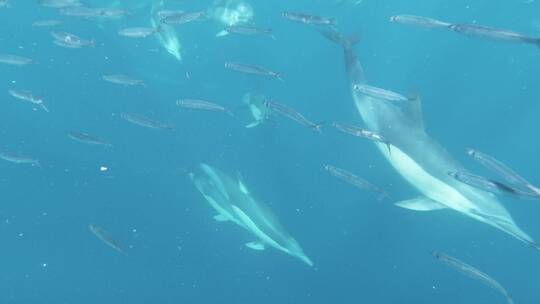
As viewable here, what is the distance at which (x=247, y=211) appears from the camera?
9.49 m

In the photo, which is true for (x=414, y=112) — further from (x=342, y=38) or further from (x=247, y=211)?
(x=247, y=211)

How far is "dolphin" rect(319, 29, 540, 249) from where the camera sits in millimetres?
8281

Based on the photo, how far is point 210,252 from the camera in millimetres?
11828

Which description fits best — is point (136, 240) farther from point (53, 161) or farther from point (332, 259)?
point (332, 259)

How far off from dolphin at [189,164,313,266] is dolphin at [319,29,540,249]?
2.18 m

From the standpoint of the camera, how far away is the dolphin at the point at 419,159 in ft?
27.2

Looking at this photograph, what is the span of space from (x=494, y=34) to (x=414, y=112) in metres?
3.09

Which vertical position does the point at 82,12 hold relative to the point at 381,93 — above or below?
below

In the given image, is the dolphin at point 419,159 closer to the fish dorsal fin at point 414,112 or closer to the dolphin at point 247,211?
the fish dorsal fin at point 414,112

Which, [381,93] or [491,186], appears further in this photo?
[381,93]

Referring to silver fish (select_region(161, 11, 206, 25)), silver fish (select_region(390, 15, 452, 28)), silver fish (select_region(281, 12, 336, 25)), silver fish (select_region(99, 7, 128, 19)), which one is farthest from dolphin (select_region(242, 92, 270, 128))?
silver fish (select_region(390, 15, 452, 28))

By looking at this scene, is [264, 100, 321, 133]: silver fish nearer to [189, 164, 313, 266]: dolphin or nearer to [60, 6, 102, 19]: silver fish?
[189, 164, 313, 266]: dolphin

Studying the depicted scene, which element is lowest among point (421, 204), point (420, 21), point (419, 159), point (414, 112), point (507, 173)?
point (421, 204)

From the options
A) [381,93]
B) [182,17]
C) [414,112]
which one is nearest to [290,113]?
[381,93]
